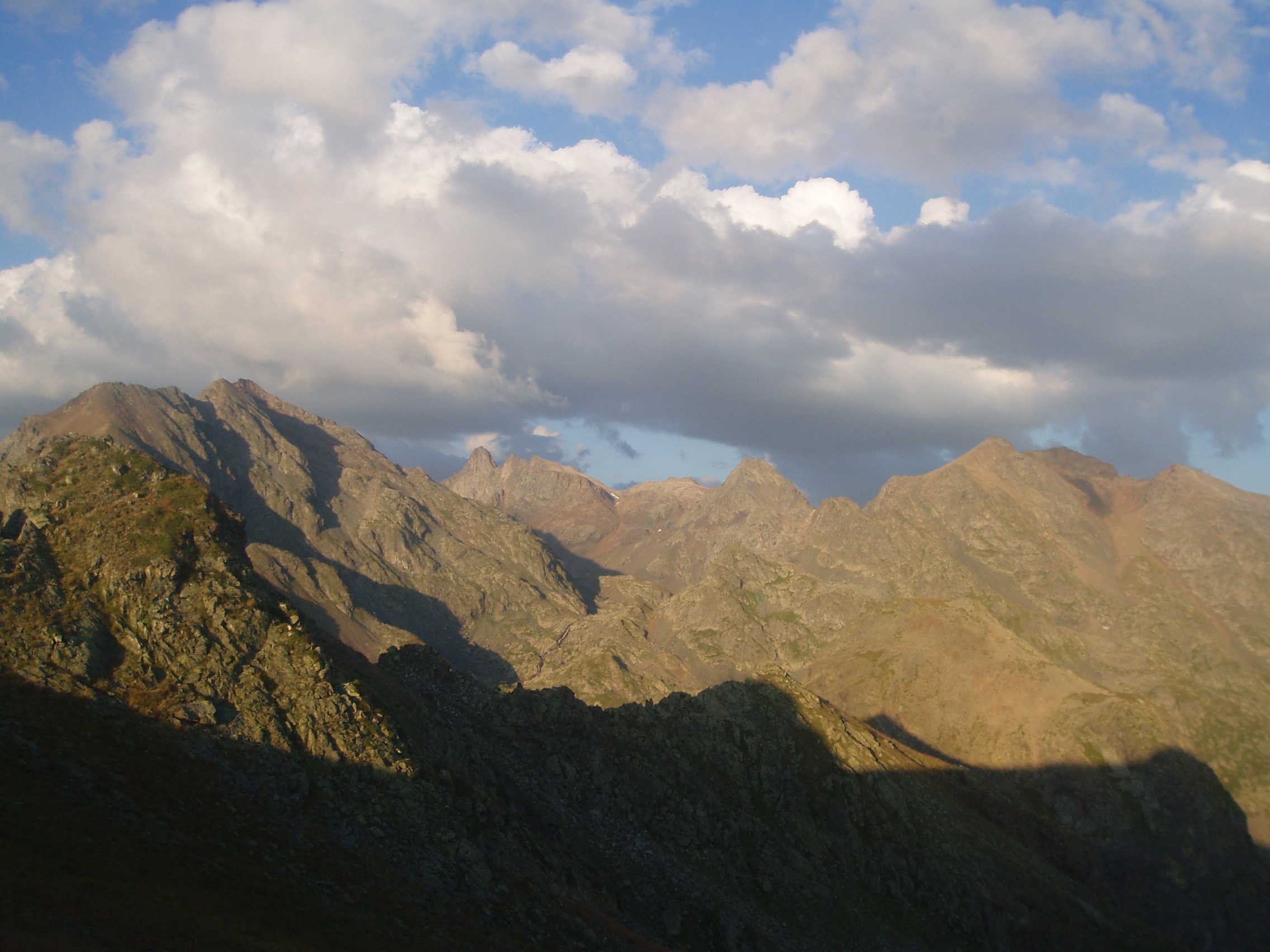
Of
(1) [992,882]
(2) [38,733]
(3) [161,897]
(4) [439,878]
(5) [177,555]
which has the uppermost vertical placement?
(5) [177,555]

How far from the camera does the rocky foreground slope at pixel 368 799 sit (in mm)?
34156

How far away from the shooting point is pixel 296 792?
43.8 meters

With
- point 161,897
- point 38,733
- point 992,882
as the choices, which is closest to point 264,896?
point 161,897

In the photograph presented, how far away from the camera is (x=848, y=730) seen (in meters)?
113

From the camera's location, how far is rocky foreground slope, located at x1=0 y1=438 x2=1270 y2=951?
34.2 m

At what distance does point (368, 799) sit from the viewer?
46219 millimetres

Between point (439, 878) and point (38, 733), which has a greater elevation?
point (38, 733)

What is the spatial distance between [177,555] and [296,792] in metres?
20.8

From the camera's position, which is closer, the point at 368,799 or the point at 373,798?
the point at 368,799

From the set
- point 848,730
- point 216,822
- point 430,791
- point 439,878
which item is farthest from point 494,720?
point 848,730

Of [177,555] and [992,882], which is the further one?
[992,882]

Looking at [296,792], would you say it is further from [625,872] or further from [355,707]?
[625,872]

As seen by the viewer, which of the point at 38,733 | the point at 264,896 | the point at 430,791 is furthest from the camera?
the point at 430,791

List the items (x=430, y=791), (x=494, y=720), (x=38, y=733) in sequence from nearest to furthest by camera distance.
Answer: (x=38, y=733) < (x=430, y=791) < (x=494, y=720)
